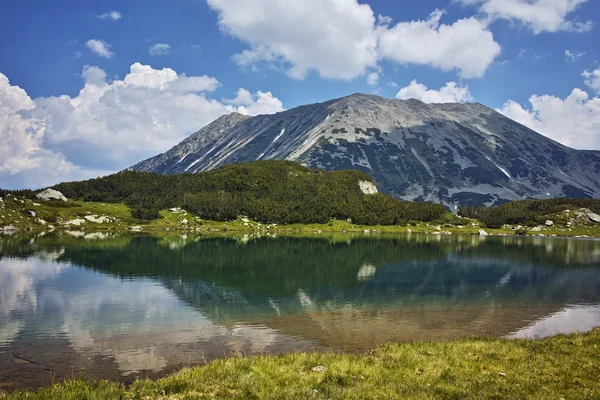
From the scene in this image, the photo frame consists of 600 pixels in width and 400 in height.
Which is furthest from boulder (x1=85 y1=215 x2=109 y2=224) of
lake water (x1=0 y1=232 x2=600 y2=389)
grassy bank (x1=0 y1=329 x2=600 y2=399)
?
grassy bank (x1=0 y1=329 x2=600 y2=399)

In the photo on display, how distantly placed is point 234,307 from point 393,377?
2653cm

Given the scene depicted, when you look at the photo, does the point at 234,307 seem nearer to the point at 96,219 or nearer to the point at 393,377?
the point at 393,377

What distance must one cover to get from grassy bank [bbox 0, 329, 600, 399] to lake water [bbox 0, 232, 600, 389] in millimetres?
6021

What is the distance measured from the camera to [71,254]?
84.8 metres

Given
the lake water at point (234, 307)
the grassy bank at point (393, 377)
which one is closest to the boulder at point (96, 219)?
the lake water at point (234, 307)

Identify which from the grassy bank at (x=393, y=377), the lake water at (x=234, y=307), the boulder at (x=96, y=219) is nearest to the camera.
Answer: the grassy bank at (x=393, y=377)

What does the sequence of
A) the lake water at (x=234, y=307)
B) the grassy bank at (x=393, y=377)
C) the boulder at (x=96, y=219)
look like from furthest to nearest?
1. the boulder at (x=96, y=219)
2. the lake water at (x=234, y=307)
3. the grassy bank at (x=393, y=377)

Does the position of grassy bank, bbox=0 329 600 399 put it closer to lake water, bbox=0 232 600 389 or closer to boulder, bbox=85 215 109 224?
lake water, bbox=0 232 600 389

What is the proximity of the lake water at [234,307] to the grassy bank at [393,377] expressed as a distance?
6021mm

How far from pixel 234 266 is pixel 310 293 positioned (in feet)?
90.7

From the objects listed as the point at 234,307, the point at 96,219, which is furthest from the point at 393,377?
the point at 96,219

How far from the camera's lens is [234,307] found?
142ft

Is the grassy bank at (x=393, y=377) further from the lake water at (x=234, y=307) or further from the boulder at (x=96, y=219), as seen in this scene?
the boulder at (x=96, y=219)

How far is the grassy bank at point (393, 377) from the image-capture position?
16.7 metres
